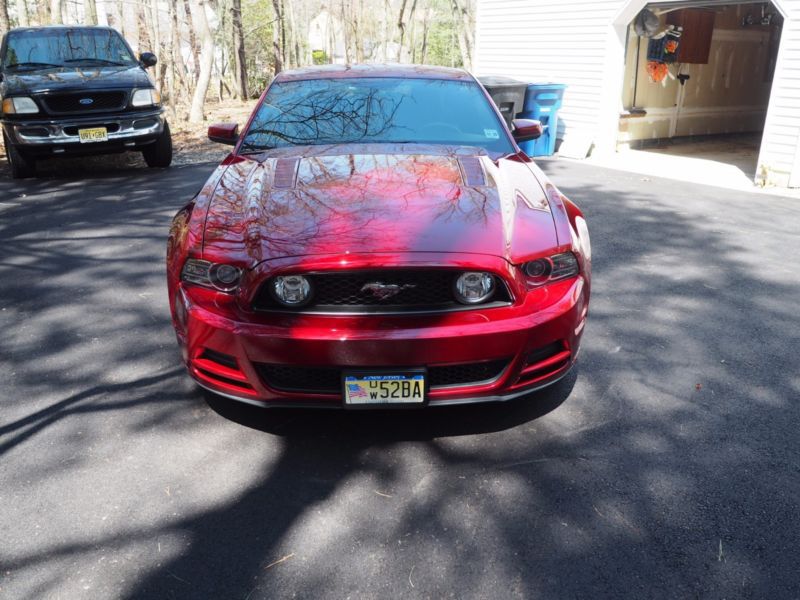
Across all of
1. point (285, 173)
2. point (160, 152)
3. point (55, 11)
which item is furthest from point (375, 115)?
point (55, 11)

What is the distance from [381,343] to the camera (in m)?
2.62

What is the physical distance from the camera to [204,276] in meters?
2.84

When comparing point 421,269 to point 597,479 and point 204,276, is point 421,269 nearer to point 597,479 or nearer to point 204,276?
point 204,276

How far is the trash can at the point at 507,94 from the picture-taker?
1093cm

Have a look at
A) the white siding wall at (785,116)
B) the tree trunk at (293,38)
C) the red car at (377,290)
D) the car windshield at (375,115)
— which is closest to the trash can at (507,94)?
the white siding wall at (785,116)

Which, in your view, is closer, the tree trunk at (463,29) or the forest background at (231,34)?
the forest background at (231,34)

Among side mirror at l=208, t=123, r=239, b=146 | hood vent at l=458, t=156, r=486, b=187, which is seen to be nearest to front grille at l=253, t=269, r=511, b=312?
hood vent at l=458, t=156, r=486, b=187

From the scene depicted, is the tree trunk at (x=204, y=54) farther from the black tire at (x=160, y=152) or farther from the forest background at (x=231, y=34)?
the black tire at (x=160, y=152)

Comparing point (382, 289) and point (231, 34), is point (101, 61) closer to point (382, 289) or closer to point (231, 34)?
point (382, 289)

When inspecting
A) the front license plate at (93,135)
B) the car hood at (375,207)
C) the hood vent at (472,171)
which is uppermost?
the hood vent at (472,171)

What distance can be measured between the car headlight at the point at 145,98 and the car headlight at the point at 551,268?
7.79m

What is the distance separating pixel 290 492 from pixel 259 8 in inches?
1118

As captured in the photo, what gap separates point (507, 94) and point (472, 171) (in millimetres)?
8149

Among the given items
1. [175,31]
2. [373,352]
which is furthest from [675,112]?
[373,352]
